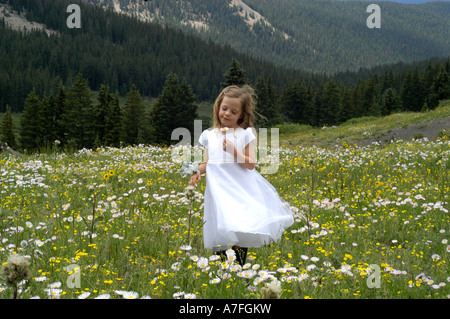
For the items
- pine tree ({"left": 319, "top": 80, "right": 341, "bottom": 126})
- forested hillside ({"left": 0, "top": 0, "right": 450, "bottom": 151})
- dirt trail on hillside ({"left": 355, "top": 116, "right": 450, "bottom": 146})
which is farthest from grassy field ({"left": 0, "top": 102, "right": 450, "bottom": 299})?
pine tree ({"left": 319, "top": 80, "right": 341, "bottom": 126})

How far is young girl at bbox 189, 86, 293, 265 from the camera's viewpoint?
3.64 meters

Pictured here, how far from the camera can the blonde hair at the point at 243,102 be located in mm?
4133

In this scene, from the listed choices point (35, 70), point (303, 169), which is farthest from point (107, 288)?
point (35, 70)

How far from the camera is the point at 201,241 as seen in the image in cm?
459

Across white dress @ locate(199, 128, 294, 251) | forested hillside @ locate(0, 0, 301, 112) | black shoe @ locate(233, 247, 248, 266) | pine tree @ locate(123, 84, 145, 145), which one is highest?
forested hillside @ locate(0, 0, 301, 112)

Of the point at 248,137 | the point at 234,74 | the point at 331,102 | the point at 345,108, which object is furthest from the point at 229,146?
the point at 331,102

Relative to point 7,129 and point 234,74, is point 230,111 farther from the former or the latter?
point 7,129

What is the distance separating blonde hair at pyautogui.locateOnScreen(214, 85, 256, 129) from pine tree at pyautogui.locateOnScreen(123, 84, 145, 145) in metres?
54.3

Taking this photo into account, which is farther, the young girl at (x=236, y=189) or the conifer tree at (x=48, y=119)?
the conifer tree at (x=48, y=119)

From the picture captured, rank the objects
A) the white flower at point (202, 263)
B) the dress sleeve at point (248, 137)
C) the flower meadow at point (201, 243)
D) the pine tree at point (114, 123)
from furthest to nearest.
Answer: the pine tree at point (114, 123)
the dress sleeve at point (248, 137)
the white flower at point (202, 263)
the flower meadow at point (201, 243)

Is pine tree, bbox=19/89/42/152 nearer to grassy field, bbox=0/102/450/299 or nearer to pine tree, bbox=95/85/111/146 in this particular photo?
pine tree, bbox=95/85/111/146

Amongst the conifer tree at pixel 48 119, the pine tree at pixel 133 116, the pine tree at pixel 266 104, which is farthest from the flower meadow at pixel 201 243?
the pine tree at pixel 266 104

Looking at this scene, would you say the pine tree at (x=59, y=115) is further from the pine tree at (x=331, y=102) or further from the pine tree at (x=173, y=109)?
the pine tree at (x=331, y=102)
